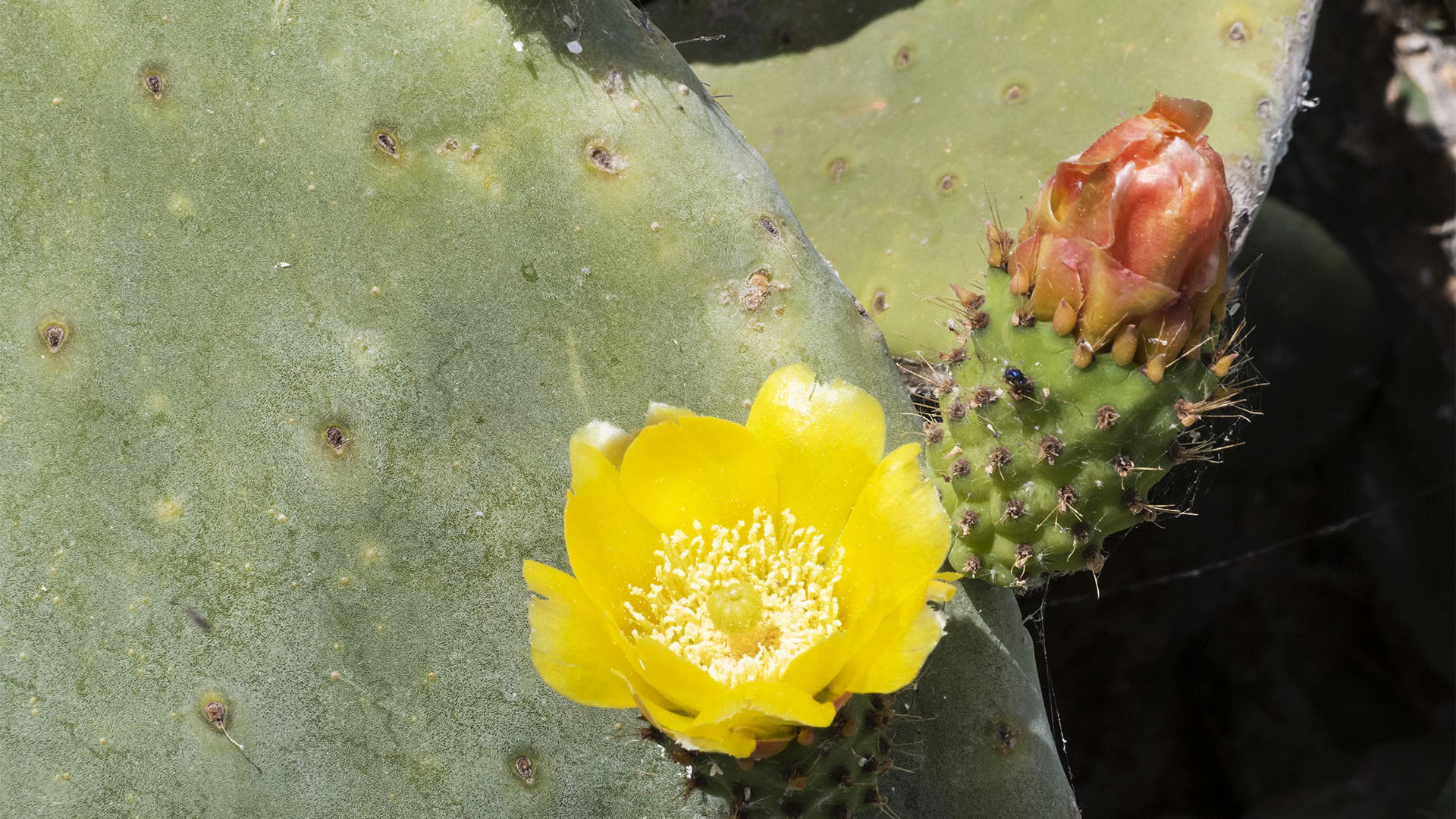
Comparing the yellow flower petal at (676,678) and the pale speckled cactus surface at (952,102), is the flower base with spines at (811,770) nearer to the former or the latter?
the yellow flower petal at (676,678)

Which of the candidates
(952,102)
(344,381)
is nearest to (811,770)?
(344,381)

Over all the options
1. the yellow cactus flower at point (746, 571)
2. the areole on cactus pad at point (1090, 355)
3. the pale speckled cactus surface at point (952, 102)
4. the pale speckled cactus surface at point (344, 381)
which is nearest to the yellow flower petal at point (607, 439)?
the yellow cactus flower at point (746, 571)

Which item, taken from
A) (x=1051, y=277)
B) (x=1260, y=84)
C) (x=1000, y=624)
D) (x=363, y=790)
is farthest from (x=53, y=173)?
(x=1260, y=84)

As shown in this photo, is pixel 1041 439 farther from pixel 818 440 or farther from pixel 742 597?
pixel 742 597

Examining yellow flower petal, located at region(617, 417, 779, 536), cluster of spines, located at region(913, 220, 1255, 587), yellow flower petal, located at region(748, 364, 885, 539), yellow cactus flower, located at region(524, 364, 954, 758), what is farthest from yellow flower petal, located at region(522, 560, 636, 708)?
cluster of spines, located at region(913, 220, 1255, 587)

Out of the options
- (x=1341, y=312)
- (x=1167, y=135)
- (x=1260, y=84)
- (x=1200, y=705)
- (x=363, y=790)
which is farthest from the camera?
(x=1200, y=705)

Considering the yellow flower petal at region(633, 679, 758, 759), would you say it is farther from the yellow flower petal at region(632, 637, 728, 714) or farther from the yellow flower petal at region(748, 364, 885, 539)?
the yellow flower petal at region(748, 364, 885, 539)

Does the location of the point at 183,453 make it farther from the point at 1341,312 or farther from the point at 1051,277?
the point at 1341,312
